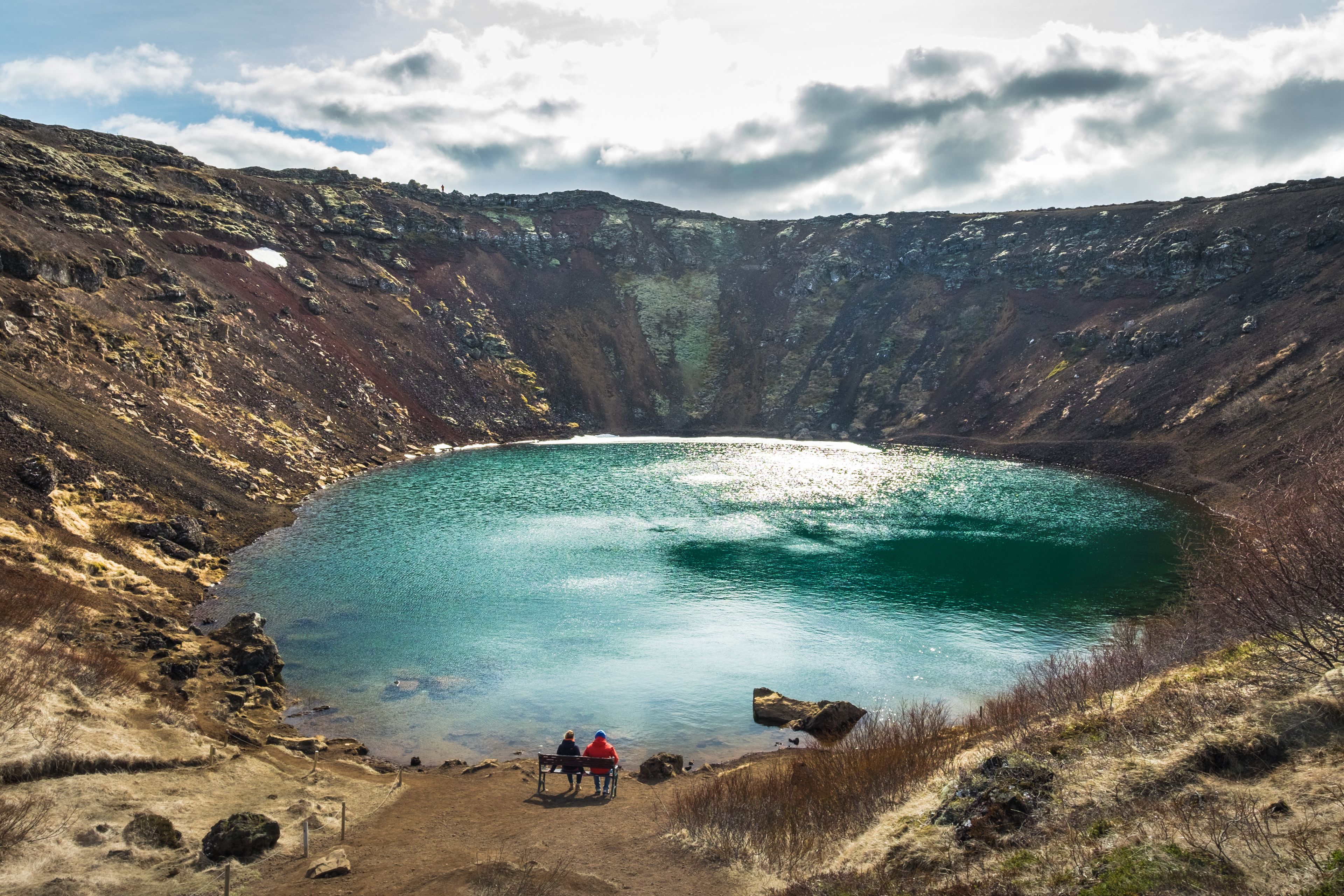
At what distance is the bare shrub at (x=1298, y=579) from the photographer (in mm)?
19703

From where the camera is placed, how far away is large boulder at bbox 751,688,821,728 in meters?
33.3

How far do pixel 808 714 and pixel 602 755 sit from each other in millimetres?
12387

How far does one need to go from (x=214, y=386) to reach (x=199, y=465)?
1936 centimetres

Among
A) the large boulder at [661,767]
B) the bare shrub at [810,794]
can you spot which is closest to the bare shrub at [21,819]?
the bare shrub at [810,794]

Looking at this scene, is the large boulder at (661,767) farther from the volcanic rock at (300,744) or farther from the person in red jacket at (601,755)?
the volcanic rock at (300,744)

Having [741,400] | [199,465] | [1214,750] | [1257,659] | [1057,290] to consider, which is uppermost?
[1057,290]

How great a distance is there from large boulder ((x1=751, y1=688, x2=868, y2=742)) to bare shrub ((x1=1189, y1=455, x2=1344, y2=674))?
15.1m

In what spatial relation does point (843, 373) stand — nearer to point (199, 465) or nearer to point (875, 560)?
point (875, 560)

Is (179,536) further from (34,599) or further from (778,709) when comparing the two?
(778,709)

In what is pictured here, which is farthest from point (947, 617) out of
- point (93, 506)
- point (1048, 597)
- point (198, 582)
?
point (93, 506)

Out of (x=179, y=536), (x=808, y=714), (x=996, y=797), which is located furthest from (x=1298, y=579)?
(x=179, y=536)

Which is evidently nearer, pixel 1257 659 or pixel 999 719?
pixel 1257 659

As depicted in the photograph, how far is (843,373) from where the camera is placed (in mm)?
137000

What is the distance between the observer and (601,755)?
80.4 ft
